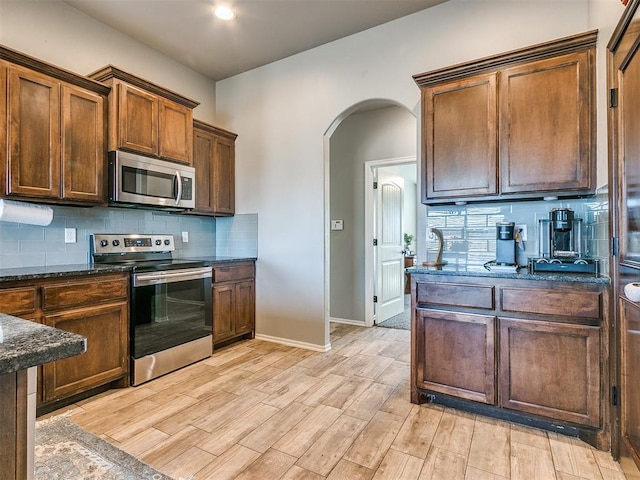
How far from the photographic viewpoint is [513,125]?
2.27 m

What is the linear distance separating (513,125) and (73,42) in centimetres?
348

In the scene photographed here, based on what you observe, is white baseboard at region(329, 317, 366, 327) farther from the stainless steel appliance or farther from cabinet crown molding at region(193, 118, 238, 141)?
cabinet crown molding at region(193, 118, 238, 141)

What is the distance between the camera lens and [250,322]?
3789 millimetres

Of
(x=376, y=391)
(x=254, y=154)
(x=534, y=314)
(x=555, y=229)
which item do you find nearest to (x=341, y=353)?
(x=376, y=391)

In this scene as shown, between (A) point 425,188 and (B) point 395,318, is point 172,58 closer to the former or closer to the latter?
(A) point 425,188

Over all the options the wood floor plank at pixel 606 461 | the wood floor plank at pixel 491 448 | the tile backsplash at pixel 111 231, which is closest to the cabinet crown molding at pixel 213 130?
the tile backsplash at pixel 111 231

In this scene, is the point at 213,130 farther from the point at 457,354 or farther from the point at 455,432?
the point at 455,432

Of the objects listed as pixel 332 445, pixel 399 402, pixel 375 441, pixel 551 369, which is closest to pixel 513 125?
pixel 551 369

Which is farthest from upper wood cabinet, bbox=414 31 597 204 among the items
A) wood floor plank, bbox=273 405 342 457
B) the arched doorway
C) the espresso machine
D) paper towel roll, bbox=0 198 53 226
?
paper towel roll, bbox=0 198 53 226

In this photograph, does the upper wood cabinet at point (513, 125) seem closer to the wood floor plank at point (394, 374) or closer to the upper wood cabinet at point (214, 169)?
the wood floor plank at point (394, 374)

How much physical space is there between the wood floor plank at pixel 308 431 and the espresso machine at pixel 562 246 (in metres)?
1.57

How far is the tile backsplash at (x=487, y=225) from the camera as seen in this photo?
7.47 feet

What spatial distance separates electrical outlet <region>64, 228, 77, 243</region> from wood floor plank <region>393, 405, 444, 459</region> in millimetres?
2792

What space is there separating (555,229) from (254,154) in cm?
294
